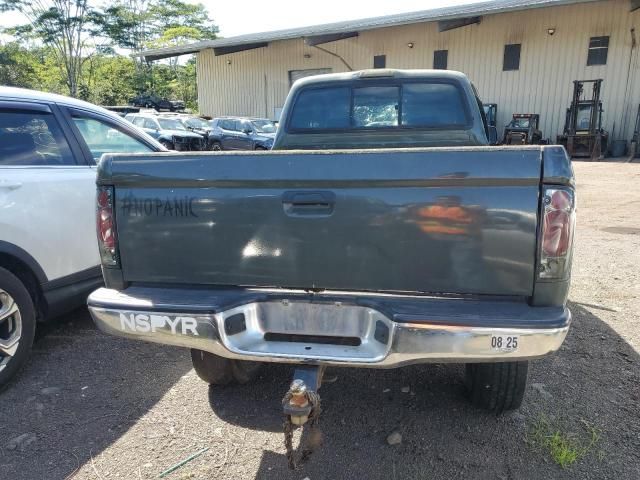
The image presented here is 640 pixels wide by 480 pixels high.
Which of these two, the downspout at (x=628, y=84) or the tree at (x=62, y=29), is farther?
A: the tree at (x=62, y=29)

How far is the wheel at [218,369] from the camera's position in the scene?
9.32 ft

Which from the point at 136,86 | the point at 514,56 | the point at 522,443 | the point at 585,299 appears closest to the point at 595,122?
the point at 514,56

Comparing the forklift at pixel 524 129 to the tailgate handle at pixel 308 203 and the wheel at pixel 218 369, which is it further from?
the tailgate handle at pixel 308 203

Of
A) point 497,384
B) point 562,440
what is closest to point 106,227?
point 497,384

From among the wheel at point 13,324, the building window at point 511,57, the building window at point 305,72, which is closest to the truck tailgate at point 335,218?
the wheel at point 13,324

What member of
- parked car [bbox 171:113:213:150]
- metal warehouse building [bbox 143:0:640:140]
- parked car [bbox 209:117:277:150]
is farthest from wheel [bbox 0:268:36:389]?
metal warehouse building [bbox 143:0:640:140]

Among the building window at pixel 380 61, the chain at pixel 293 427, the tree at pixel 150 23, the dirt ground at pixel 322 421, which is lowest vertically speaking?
the dirt ground at pixel 322 421

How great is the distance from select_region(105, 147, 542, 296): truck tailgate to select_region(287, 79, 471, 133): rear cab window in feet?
7.18

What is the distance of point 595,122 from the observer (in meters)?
18.5

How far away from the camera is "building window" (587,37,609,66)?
19688 millimetres

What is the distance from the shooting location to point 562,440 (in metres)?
2.47

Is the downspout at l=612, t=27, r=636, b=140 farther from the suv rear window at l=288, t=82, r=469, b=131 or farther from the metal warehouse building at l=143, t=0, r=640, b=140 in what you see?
the suv rear window at l=288, t=82, r=469, b=131

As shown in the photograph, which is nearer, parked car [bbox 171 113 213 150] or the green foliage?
parked car [bbox 171 113 213 150]

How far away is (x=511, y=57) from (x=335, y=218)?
23.1m
